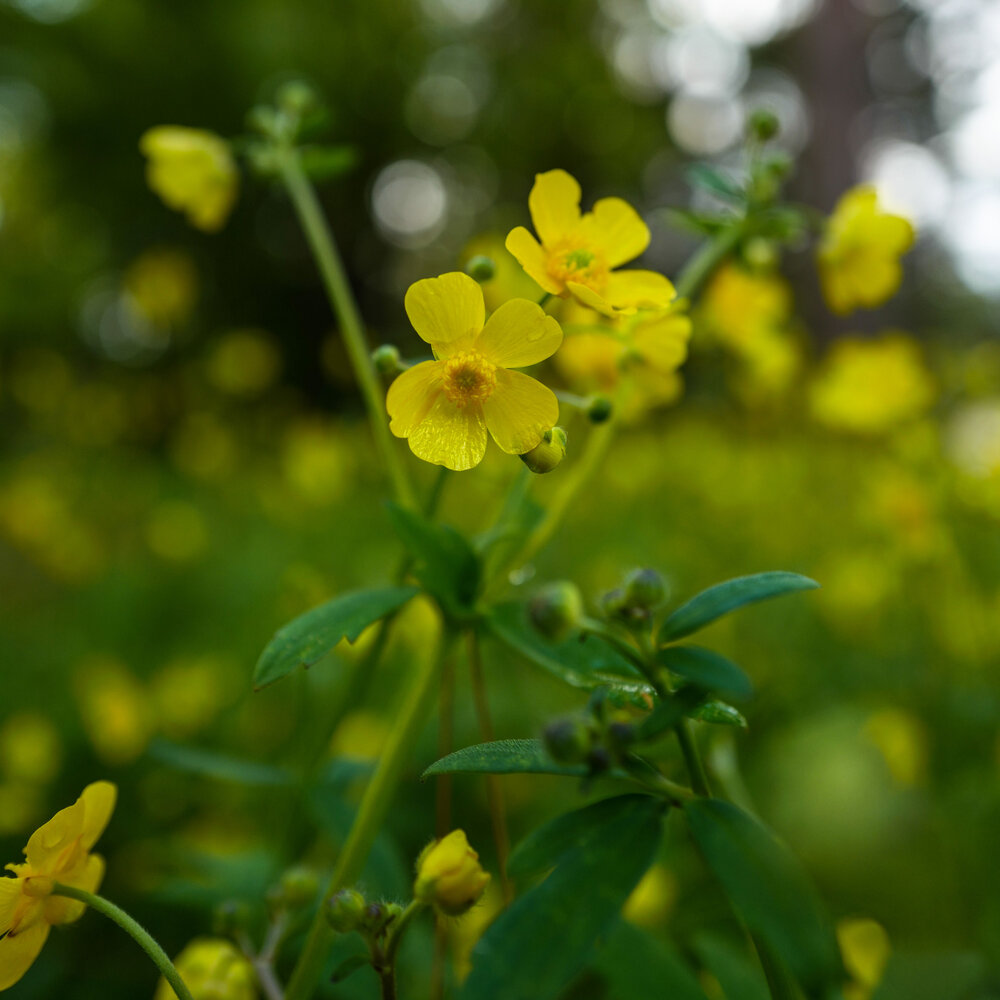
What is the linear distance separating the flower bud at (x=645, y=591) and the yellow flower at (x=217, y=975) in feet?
1.41

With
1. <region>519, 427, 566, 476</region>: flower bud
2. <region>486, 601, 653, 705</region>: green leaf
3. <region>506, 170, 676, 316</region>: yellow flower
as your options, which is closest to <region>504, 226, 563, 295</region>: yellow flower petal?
<region>506, 170, 676, 316</region>: yellow flower

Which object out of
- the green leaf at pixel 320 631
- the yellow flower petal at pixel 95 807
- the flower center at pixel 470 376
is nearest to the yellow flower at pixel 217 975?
the yellow flower petal at pixel 95 807

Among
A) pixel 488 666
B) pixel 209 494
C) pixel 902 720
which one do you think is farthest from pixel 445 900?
pixel 209 494

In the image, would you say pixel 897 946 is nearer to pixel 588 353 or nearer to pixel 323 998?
pixel 323 998

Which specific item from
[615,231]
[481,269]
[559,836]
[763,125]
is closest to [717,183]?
[763,125]

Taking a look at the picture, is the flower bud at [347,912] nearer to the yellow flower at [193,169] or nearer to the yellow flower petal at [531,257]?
the yellow flower petal at [531,257]

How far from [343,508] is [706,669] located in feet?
9.14

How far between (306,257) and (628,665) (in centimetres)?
850

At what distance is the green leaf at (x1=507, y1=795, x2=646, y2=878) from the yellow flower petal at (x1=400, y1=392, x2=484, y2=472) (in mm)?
241

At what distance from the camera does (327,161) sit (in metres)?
0.97

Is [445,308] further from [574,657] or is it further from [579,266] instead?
[574,657]

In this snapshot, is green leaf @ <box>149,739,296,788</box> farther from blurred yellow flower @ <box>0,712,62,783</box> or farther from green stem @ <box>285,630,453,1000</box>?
blurred yellow flower @ <box>0,712,62,783</box>

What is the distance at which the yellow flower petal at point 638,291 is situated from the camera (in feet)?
2.07

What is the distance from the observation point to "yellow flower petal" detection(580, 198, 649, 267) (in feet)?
2.28
